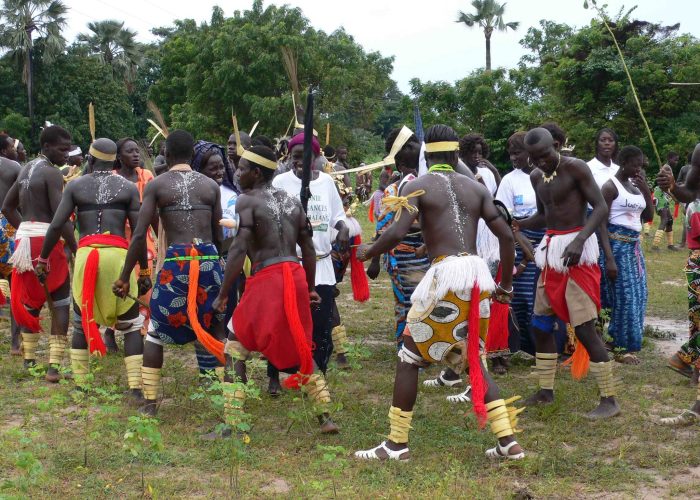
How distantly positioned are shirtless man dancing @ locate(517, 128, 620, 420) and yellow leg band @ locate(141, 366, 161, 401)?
2663 millimetres

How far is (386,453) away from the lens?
4.79 metres

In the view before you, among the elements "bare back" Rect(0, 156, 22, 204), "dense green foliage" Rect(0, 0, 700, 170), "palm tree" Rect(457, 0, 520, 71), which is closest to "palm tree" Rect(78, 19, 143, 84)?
"dense green foliage" Rect(0, 0, 700, 170)

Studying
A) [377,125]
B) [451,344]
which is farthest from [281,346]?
[377,125]

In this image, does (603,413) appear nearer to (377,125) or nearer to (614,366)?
(614,366)

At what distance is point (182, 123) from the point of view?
96.4 ft

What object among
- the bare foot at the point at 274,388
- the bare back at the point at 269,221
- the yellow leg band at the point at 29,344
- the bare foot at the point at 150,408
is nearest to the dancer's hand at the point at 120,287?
the bare foot at the point at 150,408

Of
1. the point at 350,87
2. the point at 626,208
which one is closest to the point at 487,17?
the point at 350,87

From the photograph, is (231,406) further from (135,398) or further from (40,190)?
(40,190)

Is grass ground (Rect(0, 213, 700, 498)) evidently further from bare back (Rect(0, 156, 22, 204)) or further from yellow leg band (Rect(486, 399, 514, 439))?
bare back (Rect(0, 156, 22, 204))

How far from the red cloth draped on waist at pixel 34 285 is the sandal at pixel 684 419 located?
15.9ft

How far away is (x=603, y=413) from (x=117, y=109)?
136 ft

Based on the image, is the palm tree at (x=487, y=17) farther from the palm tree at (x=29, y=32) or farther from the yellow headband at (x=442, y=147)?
the yellow headband at (x=442, y=147)

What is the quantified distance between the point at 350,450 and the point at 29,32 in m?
40.5

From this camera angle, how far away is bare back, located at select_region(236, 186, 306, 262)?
16.6 feet
